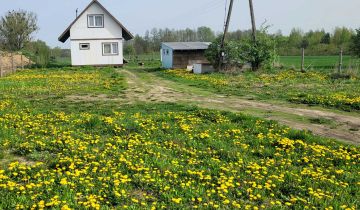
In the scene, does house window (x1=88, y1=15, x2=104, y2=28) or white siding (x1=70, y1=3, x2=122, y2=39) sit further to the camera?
house window (x1=88, y1=15, x2=104, y2=28)

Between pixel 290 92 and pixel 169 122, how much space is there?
9205mm

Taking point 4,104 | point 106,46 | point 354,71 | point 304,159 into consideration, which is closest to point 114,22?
point 106,46

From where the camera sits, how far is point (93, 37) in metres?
41.6

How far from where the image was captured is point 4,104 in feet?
43.5

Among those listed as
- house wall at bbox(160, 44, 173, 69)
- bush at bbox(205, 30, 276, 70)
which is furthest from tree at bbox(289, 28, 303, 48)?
bush at bbox(205, 30, 276, 70)

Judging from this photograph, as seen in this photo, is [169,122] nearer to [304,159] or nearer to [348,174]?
[304,159]

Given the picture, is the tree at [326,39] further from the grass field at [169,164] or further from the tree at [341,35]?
the grass field at [169,164]

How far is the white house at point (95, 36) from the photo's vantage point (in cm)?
4125

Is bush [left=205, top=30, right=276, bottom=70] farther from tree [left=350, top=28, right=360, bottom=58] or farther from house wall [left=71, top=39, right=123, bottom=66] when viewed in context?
house wall [left=71, top=39, right=123, bottom=66]

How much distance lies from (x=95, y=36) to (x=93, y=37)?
0.82 ft

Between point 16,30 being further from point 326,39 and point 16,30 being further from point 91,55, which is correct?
point 326,39

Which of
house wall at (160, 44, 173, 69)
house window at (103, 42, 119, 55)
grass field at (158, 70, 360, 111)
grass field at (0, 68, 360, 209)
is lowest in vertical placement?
grass field at (0, 68, 360, 209)

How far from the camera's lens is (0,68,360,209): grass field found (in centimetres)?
561

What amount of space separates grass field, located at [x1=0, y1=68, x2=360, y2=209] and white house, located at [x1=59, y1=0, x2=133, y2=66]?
31.5 meters
